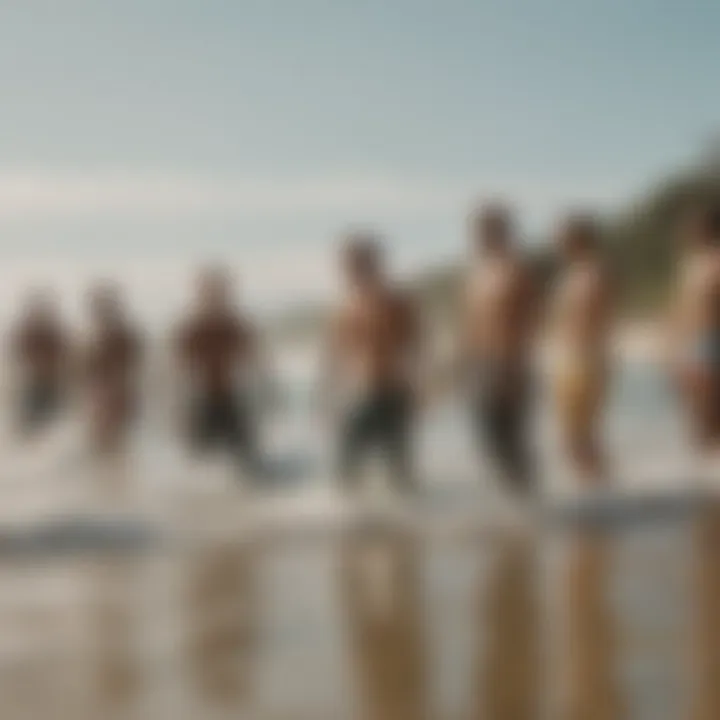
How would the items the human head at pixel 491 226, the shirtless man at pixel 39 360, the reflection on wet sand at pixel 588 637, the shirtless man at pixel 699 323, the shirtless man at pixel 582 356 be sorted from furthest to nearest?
1. the shirtless man at pixel 699 323
2. the shirtless man at pixel 582 356
3. the human head at pixel 491 226
4. the shirtless man at pixel 39 360
5. the reflection on wet sand at pixel 588 637

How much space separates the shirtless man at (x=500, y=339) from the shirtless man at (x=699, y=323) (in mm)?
323

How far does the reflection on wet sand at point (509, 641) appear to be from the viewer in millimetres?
1572

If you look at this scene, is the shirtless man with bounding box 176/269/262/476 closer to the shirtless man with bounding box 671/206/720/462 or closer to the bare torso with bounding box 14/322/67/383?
the bare torso with bounding box 14/322/67/383

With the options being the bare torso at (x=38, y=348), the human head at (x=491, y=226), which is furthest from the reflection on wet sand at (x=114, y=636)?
the human head at (x=491, y=226)

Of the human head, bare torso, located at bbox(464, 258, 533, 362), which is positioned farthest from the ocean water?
the human head

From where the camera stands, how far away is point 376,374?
2.37 metres

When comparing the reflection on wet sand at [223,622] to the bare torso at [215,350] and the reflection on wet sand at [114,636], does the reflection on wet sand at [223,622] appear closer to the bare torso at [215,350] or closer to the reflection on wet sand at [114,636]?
the reflection on wet sand at [114,636]

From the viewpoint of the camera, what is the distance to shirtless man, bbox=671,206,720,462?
2.53 meters

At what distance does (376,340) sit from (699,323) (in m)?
0.66

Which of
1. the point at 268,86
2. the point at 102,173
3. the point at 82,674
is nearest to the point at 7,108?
the point at 102,173

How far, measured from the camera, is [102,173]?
2.12 metres

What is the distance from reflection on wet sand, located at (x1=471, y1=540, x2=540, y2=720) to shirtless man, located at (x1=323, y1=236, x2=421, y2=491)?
0.27m

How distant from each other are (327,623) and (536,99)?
99 centimetres

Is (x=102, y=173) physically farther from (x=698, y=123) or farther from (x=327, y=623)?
(x=698, y=123)
